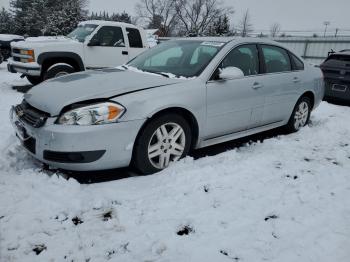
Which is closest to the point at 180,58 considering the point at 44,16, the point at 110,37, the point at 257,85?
the point at 257,85

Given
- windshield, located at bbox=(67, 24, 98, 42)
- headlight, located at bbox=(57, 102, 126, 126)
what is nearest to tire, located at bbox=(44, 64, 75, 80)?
windshield, located at bbox=(67, 24, 98, 42)

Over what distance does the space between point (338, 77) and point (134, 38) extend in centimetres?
547

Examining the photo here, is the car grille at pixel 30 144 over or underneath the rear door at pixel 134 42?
underneath

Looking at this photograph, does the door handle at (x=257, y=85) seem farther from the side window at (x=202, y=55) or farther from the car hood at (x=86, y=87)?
the car hood at (x=86, y=87)

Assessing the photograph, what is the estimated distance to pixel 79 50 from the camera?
8.06m

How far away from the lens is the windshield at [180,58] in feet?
13.0

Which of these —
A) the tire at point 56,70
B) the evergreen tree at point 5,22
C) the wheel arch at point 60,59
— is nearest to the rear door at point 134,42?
the wheel arch at point 60,59

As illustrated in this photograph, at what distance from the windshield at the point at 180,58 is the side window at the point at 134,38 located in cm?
445

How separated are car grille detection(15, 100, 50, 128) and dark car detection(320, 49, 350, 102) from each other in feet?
23.7

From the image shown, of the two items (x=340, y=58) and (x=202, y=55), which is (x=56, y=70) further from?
(x=340, y=58)

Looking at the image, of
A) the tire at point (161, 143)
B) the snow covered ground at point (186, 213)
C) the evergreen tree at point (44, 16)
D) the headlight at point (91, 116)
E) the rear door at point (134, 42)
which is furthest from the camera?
the evergreen tree at point (44, 16)

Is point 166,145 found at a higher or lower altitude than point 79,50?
lower

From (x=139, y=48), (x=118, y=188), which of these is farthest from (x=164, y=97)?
(x=139, y=48)

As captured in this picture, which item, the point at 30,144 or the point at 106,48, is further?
the point at 106,48
